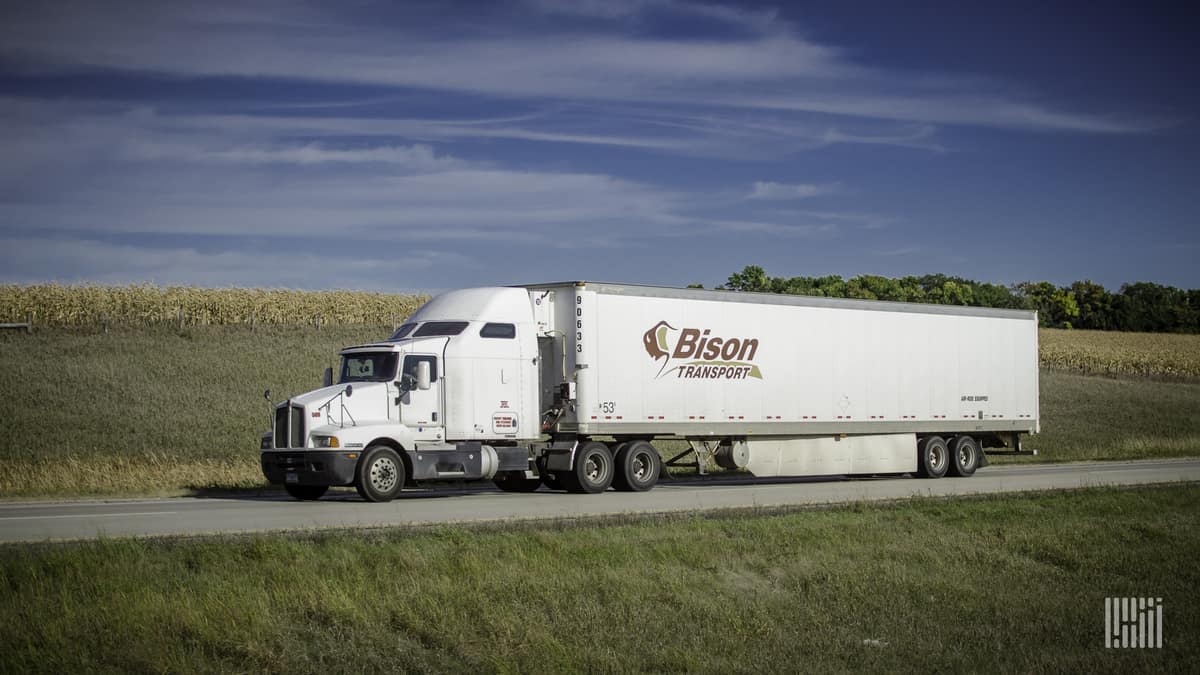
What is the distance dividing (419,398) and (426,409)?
252mm

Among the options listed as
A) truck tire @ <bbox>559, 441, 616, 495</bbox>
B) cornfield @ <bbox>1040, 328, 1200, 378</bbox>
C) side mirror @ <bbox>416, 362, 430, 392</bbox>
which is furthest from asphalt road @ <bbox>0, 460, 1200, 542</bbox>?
cornfield @ <bbox>1040, 328, 1200, 378</bbox>

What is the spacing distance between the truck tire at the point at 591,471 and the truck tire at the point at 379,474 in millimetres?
3788

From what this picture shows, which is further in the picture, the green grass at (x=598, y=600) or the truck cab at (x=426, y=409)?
the truck cab at (x=426, y=409)

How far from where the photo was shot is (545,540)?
14859 mm

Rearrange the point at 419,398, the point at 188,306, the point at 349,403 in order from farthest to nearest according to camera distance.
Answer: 1. the point at 188,306
2. the point at 419,398
3. the point at 349,403

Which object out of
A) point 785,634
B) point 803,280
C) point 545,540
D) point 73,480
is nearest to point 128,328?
point 73,480

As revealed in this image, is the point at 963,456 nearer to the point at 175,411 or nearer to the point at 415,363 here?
the point at 415,363

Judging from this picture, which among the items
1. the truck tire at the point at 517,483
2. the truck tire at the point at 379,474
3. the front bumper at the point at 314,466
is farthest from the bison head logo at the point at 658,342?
→ the front bumper at the point at 314,466

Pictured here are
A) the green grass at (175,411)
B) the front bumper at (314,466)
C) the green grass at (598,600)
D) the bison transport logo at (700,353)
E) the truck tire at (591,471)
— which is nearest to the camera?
the green grass at (598,600)

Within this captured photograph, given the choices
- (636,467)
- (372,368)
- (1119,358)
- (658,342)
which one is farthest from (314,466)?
(1119,358)

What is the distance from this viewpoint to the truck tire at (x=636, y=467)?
24.9 metres

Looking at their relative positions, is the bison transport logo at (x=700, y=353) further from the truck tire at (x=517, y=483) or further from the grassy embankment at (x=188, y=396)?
the grassy embankment at (x=188, y=396)

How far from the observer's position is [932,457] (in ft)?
101

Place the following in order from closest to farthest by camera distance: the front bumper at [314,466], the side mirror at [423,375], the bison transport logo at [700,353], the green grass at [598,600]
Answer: the green grass at [598,600]
the front bumper at [314,466]
the side mirror at [423,375]
the bison transport logo at [700,353]
